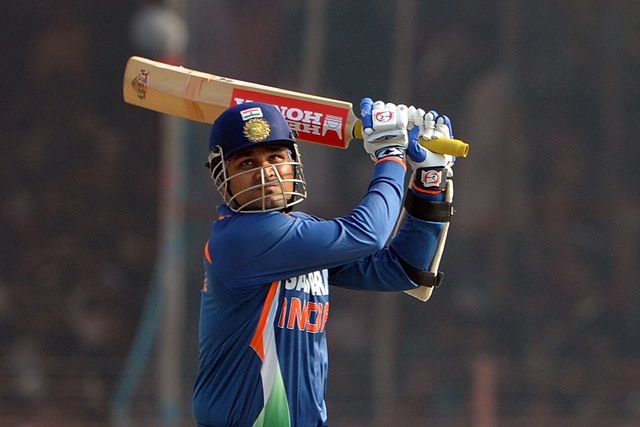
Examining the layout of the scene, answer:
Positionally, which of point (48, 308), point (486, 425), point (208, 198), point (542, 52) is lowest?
point (486, 425)

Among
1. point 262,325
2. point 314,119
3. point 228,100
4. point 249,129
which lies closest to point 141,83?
point 228,100

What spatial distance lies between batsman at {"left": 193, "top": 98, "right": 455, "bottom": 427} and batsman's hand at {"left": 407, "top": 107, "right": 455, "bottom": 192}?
5 centimetres

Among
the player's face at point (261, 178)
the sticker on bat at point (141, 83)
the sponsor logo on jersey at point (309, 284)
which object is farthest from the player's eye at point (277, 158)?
the sticker on bat at point (141, 83)

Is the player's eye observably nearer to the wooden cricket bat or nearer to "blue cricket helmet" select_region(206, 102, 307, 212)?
"blue cricket helmet" select_region(206, 102, 307, 212)

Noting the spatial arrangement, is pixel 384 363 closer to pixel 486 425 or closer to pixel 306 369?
pixel 486 425

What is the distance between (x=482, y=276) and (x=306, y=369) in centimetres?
424

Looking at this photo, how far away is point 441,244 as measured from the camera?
2934 mm

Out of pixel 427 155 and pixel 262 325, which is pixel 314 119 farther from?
pixel 262 325

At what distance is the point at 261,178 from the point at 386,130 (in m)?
0.31

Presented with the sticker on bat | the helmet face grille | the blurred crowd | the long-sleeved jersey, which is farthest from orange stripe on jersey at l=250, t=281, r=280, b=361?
the blurred crowd

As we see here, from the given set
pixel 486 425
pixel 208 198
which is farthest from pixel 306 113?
pixel 486 425

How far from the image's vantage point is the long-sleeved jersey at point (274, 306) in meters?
2.61

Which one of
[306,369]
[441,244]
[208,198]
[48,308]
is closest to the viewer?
[306,369]

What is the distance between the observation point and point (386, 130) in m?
2.76
